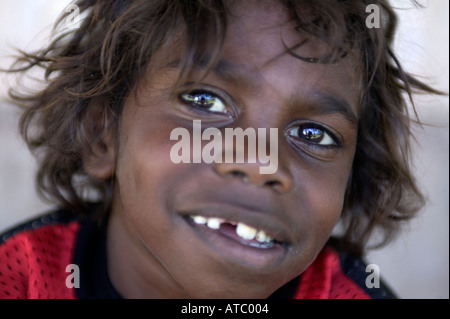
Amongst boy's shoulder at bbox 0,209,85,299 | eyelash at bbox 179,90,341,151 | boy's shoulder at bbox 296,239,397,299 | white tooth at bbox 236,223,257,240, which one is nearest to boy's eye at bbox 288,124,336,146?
eyelash at bbox 179,90,341,151

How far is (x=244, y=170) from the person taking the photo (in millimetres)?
1180

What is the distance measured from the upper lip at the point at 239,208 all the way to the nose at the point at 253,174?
0.03 metres

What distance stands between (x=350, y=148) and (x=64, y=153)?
690 mm

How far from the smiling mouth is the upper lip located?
2 centimetres

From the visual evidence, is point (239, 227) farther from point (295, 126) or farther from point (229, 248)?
point (295, 126)

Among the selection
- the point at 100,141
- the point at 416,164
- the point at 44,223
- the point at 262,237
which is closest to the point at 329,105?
the point at 262,237

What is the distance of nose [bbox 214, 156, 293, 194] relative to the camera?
1.18m

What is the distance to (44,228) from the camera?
1662 mm

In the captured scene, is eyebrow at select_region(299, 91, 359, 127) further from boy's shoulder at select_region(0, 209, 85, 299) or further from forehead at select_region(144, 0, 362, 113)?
boy's shoulder at select_region(0, 209, 85, 299)

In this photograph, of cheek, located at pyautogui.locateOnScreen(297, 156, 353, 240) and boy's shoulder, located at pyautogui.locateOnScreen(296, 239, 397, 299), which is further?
boy's shoulder, located at pyautogui.locateOnScreen(296, 239, 397, 299)

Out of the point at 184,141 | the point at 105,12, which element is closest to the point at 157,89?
the point at 184,141

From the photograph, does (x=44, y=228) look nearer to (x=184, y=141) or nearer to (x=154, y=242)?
(x=154, y=242)

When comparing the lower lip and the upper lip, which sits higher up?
the upper lip

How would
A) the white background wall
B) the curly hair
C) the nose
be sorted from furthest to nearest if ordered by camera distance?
the white background wall → the curly hair → the nose
